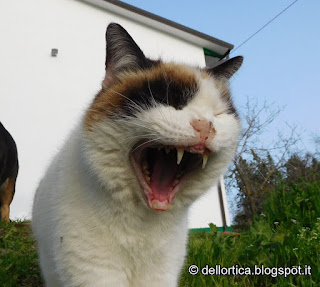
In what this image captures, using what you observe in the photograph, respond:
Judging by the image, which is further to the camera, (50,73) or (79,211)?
(50,73)

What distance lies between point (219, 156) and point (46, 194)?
3.21 ft

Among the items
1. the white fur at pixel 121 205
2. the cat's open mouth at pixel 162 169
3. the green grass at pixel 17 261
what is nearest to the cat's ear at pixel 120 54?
the white fur at pixel 121 205

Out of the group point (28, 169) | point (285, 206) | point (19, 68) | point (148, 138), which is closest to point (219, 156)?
point (148, 138)

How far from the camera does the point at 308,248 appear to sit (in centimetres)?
269

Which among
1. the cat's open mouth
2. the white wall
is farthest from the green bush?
the white wall

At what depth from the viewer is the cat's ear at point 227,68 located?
2.14 meters

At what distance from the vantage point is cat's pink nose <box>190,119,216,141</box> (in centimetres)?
152

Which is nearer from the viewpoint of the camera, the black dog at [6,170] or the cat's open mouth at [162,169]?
the cat's open mouth at [162,169]

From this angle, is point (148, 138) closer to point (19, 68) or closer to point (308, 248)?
point (308, 248)

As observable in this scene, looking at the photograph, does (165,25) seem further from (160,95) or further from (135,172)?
(135,172)

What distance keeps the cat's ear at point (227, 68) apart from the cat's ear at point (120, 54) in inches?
17.0

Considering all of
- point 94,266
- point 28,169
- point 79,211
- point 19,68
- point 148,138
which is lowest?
point 94,266

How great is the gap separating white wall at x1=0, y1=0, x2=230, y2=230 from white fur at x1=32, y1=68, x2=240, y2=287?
5.98 m

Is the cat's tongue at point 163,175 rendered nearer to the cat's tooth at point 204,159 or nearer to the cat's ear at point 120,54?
the cat's tooth at point 204,159
